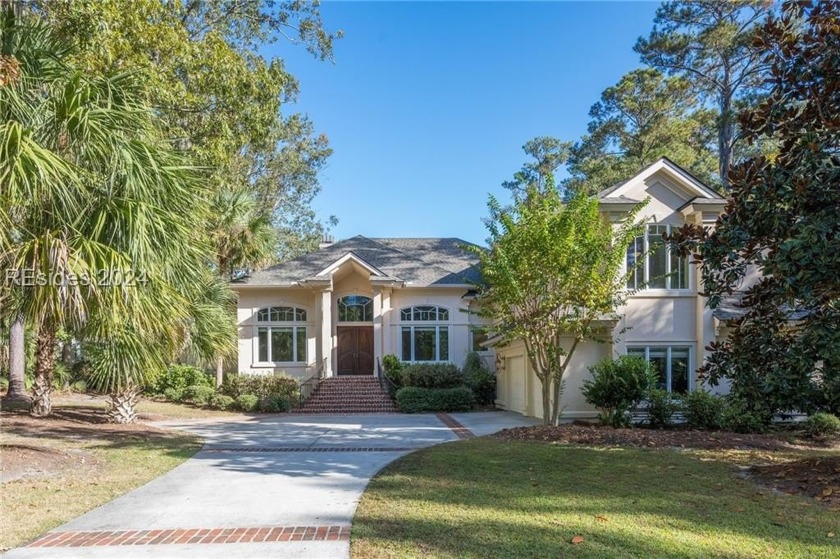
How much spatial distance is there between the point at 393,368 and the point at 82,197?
48.9ft

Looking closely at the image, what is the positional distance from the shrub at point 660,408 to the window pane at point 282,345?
1480 cm

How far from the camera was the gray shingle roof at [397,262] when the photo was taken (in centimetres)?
2361

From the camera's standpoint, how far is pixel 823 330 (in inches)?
283

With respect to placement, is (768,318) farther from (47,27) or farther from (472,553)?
(47,27)

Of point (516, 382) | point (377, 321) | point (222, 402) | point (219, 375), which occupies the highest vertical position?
point (377, 321)

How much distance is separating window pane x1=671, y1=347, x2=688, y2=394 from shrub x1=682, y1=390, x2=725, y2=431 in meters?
1.41

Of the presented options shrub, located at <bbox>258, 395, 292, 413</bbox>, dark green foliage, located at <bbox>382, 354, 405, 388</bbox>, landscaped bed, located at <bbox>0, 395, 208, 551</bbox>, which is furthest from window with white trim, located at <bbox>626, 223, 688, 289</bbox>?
shrub, located at <bbox>258, 395, 292, 413</bbox>

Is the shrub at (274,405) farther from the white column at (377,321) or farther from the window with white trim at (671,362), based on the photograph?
the window with white trim at (671,362)

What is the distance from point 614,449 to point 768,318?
360 centimetres

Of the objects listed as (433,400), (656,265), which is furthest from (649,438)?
(433,400)

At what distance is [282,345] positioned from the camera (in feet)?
77.3

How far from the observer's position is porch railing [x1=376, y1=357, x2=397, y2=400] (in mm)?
20859

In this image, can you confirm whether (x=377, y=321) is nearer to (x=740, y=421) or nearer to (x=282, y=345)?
(x=282, y=345)

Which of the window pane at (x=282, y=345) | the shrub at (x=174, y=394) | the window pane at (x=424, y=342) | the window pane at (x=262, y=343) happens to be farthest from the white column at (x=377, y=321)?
the shrub at (x=174, y=394)
